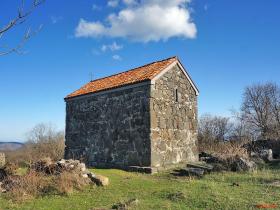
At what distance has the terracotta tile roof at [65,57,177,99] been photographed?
55.7 ft

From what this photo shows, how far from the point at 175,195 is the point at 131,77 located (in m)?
9.40

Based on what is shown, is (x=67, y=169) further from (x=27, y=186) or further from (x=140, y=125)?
(x=140, y=125)

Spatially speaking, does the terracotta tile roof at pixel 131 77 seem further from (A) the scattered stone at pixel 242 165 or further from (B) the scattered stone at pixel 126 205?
(B) the scattered stone at pixel 126 205

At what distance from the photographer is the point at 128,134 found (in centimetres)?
1695

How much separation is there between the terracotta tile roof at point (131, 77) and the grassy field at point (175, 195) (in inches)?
227

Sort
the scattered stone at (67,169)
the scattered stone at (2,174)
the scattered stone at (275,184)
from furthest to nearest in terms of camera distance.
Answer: the scattered stone at (2,174) < the scattered stone at (67,169) < the scattered stone at (275,184)

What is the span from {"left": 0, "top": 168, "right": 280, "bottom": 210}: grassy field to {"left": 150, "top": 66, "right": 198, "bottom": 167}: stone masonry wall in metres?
3.41

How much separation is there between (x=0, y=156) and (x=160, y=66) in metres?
11.1

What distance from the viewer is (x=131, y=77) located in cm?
1817

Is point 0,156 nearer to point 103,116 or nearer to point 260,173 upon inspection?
point 103,116

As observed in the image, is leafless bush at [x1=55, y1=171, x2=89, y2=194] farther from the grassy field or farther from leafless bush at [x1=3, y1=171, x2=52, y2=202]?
leafless bush at [x1=3, y1=171, x2=52, y2=202]

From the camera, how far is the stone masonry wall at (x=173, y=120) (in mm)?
16328

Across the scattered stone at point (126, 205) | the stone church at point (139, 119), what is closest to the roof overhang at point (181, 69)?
the stone church at point (139, 119)

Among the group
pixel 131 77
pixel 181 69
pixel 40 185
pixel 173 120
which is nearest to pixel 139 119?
pixel 173 120
